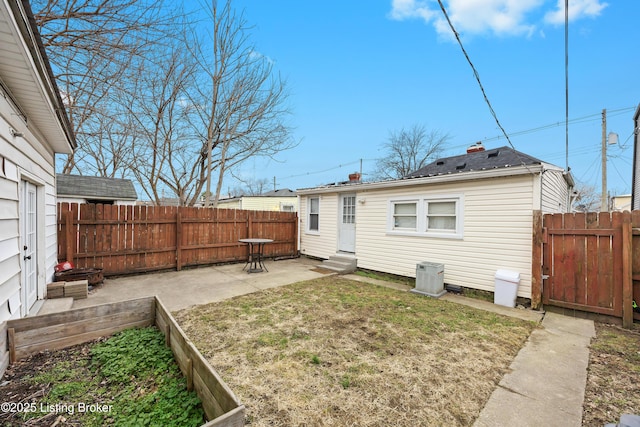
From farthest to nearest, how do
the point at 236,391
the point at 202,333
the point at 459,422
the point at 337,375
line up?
the point at 202,333, the point at 337,375, the point at 236,391, the point at 459,422

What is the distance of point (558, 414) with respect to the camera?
7.16 ft

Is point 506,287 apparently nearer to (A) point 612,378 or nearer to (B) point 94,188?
(A) point 612,378

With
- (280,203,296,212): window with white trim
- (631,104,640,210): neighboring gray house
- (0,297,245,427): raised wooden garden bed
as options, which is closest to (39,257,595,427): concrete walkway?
(0,297,245,427): raised wooden garden bed

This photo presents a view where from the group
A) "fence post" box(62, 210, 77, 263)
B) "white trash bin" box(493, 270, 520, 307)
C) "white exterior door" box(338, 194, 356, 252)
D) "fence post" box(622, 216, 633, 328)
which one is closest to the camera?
"fence post" box(622, 216, 633, 328)

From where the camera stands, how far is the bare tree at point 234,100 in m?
10.8

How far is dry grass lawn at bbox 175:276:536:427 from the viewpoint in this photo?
7.19 ft

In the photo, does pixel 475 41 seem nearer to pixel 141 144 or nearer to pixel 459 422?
pixel 459 422

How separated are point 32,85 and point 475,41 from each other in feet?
19.3

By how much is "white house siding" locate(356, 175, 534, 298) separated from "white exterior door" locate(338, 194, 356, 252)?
4.05 feet

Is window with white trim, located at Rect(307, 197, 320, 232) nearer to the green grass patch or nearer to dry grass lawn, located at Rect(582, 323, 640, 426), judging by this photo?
the green grass patch

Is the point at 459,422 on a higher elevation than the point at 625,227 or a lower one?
lower

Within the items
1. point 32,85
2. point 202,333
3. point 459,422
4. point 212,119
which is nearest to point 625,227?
point 459,422

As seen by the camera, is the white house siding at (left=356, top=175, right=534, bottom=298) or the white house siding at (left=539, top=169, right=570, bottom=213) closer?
the white house siding at (left=356, top=175, right=534, bottom=298)

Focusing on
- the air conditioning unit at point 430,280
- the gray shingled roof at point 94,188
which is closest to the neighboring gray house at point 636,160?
the air conditioning unit at point 430,280
